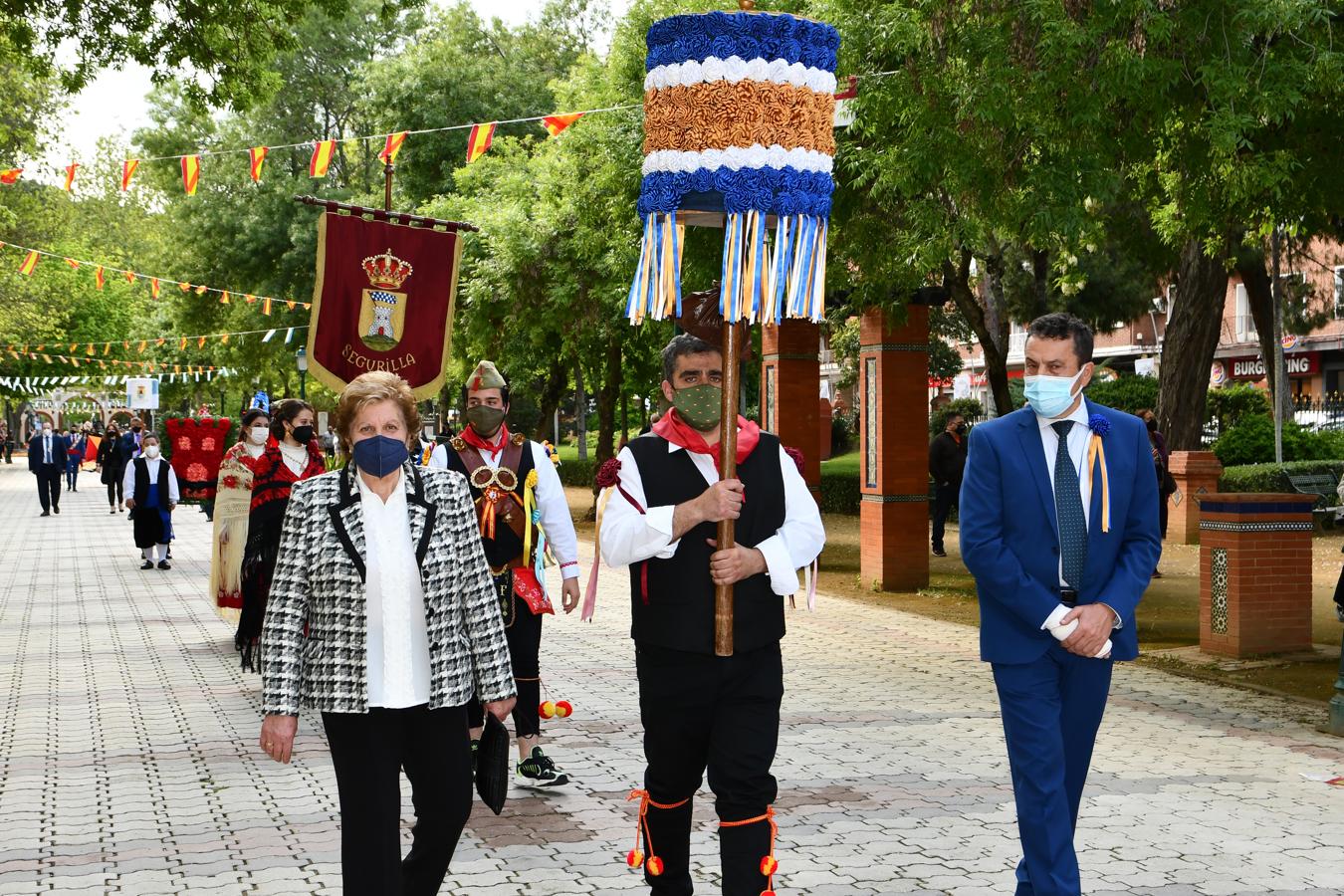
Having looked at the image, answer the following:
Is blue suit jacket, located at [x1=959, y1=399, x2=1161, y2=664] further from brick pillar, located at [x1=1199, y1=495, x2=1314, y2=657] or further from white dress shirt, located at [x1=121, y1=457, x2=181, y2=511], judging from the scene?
white dress shirt, located at [x1=121, y1=457, x2=181, y2=511]

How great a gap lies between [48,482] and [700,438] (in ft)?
108

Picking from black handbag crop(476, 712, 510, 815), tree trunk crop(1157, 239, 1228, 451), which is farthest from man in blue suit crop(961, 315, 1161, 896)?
tree trunk crop(1157, 239, 1228, 451)

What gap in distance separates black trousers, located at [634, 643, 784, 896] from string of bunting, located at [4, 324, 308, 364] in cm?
3844

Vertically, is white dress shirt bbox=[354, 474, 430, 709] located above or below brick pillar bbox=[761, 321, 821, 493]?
below

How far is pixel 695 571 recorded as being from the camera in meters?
4.63

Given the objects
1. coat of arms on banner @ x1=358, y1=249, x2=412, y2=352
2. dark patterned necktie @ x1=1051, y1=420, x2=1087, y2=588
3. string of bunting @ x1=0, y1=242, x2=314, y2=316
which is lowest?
dark patterned necktie @ x1=1051, y1=420, x2=1087, y2=588

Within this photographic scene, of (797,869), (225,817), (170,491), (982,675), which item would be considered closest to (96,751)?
(225,817)

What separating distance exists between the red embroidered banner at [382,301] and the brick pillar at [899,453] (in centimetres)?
769

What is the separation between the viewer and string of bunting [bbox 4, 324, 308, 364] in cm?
4697

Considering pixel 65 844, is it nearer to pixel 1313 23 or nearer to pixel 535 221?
pixel 1313 23

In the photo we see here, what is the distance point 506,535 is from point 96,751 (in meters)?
3.14

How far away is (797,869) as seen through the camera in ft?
18.8

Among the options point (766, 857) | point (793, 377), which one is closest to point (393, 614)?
point (766, 857)

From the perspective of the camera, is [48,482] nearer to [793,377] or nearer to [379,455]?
[793,377]
